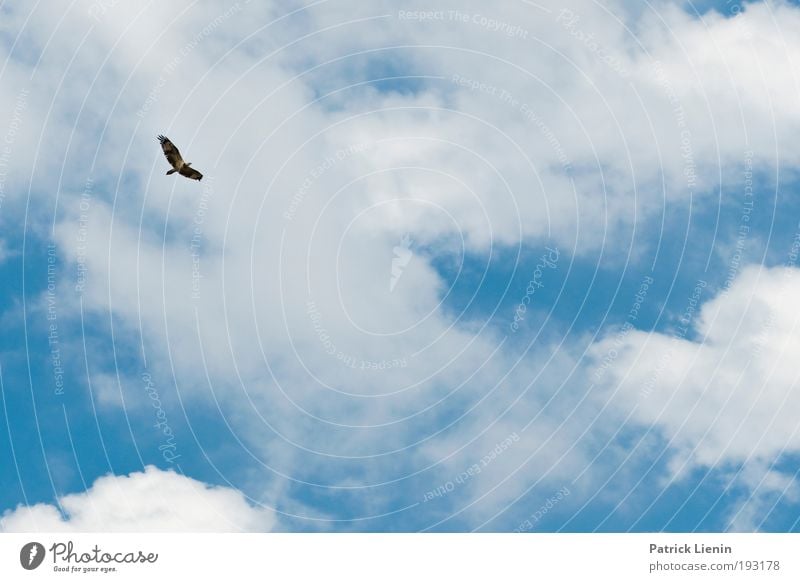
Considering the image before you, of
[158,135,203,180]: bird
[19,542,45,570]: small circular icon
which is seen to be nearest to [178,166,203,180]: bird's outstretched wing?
[158,135,203,180]: bird

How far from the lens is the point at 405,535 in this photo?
83.4 metres

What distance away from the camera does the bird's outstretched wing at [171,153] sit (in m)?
85.3

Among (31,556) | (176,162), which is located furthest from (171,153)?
(31,556)

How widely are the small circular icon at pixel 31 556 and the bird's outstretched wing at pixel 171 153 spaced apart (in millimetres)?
25188

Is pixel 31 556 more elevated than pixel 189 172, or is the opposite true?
pixel 189 172

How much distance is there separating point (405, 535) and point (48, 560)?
21.9 m

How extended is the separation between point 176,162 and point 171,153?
0.71 m

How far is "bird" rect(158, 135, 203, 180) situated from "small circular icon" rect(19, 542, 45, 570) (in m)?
24.6

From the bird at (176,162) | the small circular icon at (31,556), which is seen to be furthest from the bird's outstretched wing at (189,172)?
the small circular icon at (31,556)

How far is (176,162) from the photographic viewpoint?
85938 mm

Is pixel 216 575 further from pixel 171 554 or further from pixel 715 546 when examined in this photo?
pixel 715 546

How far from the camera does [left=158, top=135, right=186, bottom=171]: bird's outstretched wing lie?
85312 mm

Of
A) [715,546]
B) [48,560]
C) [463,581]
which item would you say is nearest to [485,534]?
[463,581]

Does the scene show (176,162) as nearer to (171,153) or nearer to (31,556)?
(171,153)
